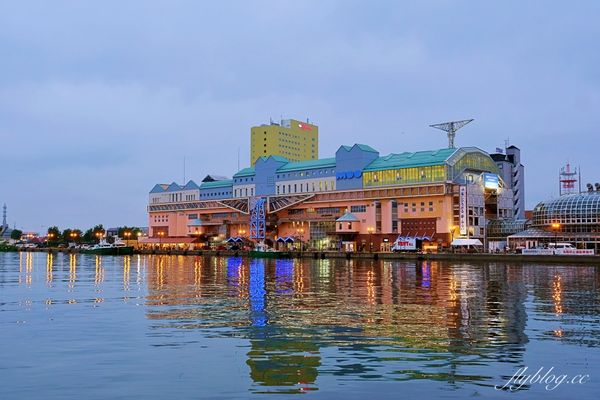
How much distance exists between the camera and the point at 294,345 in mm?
19172

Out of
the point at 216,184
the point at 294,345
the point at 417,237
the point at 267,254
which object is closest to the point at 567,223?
the point at 417,237

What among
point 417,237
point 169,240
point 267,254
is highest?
point 417,237

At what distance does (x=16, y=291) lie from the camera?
40938 mm

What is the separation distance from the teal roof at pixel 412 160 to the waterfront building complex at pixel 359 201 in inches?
9.8

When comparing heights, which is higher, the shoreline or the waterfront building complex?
the waterfront building complex

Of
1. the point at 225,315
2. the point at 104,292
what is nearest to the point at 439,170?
the point at 104,292

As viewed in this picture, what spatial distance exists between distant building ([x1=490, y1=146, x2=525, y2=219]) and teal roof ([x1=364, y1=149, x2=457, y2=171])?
142 ft

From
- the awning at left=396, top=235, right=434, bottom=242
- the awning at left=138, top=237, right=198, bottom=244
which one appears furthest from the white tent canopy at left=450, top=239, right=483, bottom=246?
the awning at left=138, top=237, right=198, bottom=244

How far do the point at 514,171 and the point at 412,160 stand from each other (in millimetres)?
54038

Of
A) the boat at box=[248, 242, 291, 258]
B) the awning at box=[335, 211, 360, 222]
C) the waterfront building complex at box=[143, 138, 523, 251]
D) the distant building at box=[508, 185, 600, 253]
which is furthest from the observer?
the awning at box=[335, 211, 360, 222]

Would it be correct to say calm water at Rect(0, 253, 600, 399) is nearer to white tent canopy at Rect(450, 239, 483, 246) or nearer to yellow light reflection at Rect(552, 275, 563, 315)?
yellow light reflection at Rect(552, 275, 563, 315)

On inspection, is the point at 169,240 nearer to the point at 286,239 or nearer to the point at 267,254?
the point at 286,239

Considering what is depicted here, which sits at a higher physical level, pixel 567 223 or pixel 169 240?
pixel 567 223

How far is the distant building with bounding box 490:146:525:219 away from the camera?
159 m
